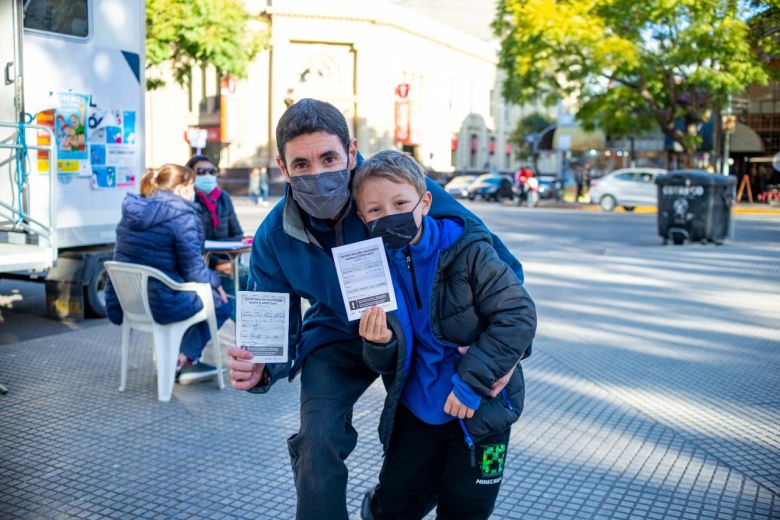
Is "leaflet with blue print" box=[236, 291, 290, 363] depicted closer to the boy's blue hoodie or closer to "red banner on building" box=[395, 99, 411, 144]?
the boy's blue hoodie

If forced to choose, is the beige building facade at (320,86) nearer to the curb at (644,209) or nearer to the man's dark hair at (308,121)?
the curb at (644,209)

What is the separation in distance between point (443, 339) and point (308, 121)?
0.80 meters

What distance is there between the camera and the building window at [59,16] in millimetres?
7828

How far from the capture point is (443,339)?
8.35ft

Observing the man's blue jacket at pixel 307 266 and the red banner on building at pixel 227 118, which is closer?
the man's blue jacket at pixel 307 266

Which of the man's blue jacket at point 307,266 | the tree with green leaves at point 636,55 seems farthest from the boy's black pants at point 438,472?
the tree with green leaves at point 636,55

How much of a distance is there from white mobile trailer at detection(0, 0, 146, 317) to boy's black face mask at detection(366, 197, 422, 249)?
503 centimetres

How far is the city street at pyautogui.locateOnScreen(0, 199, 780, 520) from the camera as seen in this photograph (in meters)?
4.01

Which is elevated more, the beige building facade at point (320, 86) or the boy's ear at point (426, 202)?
the beige building facade at point (320, 86)

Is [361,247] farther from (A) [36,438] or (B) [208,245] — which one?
(B) [208,245]

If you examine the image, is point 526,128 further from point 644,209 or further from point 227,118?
point 644,209

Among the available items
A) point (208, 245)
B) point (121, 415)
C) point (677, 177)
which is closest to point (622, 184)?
point (677, 177)

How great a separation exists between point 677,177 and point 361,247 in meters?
15.4

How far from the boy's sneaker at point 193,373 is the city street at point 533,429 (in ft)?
0.22
